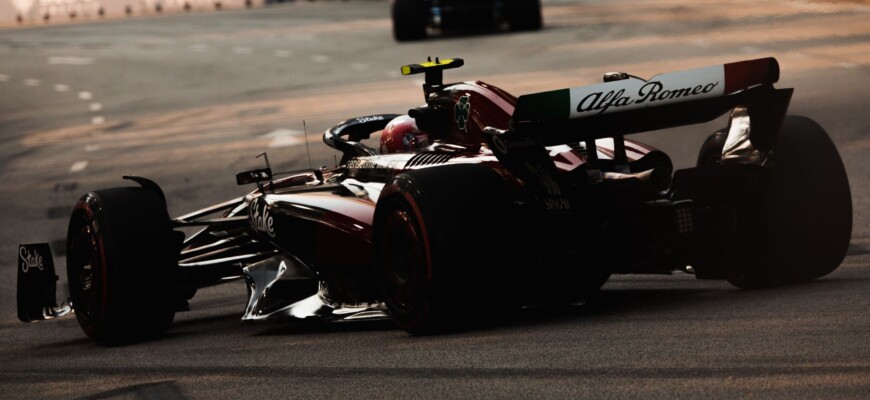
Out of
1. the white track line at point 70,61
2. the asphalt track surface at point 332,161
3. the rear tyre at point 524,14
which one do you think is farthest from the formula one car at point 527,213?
the white track line at point 70,61

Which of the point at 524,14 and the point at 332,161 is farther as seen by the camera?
the point at 524,14

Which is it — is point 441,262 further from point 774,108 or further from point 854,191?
point 854,191

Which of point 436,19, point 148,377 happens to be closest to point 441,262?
point 148,377

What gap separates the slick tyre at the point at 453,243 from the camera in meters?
7.60

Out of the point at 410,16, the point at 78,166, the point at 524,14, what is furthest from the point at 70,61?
the point at 78,166

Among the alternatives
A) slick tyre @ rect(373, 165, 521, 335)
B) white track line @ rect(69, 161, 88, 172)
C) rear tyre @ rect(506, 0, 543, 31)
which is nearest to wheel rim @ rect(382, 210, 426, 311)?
slick tyre @ rect(373, 165, 521, 335)

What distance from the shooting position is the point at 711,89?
7.85 m

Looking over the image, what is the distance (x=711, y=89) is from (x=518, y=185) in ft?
3.36

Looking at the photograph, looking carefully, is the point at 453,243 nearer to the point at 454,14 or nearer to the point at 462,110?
the point at 462,110

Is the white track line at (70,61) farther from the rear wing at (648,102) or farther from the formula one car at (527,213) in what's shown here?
the rear wing at (648,102)

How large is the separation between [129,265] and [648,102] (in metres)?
3.23

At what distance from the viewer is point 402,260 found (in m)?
8.09

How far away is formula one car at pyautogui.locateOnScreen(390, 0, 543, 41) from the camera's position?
3222 centimetres

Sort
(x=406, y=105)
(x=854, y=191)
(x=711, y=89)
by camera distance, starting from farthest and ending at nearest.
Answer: (x=406, y=105) < (x=854, y=191) < (x=711, y=89)
